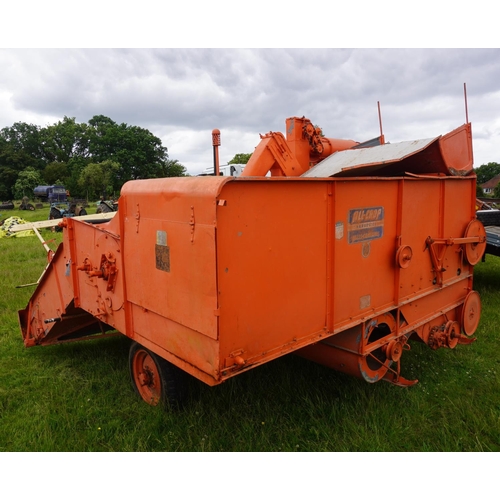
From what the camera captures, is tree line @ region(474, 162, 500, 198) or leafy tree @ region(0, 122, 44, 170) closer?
leafy tree @ region(0, 122, 44, 170)

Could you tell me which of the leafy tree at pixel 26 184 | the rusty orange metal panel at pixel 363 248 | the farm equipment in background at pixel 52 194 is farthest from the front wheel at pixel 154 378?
the leafy tree at pixel 26 184

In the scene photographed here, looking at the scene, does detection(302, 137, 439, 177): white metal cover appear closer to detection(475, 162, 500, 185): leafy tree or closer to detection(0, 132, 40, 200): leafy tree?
detection(0, 132, 40, 200): leafy tree

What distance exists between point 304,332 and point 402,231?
146 centimetres

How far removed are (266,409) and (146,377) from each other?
3.73 feet

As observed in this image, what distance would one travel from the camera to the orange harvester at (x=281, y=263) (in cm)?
262

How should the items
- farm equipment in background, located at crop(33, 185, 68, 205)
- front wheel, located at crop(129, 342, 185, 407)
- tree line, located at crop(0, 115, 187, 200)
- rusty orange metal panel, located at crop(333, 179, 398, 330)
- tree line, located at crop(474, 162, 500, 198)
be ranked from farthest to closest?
tree line, located at crop(474, 162, 500, 198)
tree line, located at crop(0, 115, 187, 200)
farm equipment in background, located at crop(33, 185, 68, 205)
front wheel, located at crop(129, 342, 185, 407)
rusty orange metal panel, located at crop(333, 179, 398, 330)

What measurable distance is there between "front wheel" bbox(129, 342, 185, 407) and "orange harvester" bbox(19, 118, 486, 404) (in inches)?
0.5

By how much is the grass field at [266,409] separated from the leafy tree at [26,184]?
4420 cm

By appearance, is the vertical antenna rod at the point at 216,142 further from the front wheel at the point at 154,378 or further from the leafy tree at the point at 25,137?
the leafy tree at the point at 25,137

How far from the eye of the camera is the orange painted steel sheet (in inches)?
102

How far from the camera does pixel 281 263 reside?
2.85m

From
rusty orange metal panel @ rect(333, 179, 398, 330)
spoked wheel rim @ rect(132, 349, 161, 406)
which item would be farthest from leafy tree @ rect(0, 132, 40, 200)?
rusty orange metal panel @ rect(333, 179, 398, 330)

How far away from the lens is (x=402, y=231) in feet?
12.6

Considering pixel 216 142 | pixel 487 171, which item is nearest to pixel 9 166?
pixel 216 142
